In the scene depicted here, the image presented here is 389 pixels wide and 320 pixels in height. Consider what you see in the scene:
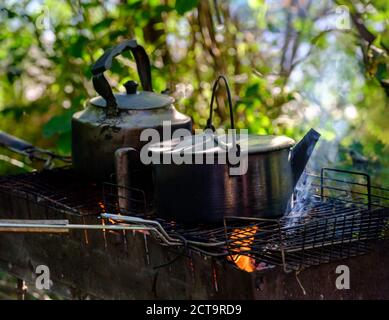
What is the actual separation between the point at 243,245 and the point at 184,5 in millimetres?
1683

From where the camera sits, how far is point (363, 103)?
14.6 ft

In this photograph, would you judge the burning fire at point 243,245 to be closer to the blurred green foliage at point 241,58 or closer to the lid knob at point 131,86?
the lid knob at point 131,86

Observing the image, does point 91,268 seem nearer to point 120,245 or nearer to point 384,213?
point 120,245

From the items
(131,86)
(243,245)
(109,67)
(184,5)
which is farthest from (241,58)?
(243,245)

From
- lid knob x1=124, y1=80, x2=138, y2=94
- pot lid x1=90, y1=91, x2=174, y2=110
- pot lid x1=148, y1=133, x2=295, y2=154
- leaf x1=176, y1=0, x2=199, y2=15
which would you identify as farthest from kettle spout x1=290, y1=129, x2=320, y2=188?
leaf x1=176, y1=0, x2=199, y2=15

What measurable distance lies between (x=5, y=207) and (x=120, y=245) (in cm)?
94

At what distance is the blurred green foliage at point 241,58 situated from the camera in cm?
425

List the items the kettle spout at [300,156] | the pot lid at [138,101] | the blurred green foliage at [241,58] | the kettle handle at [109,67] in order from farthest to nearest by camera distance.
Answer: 1. the blurred green foliage at [241,58]
2. the pot lid at [138,101]
3. the kettle handle at [109,67]
4. the kettle spout at [300,156]

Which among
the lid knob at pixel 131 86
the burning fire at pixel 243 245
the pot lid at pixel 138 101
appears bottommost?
the burning fire at pixel 243 245

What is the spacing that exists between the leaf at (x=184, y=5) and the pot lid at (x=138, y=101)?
0.58m

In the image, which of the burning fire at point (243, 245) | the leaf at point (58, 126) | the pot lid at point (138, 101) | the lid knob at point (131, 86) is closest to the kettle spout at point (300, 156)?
the burning fire at point (243, 245)

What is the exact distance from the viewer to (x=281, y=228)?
2.51 meters

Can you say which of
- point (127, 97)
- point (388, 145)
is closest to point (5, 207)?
point (127, 97)

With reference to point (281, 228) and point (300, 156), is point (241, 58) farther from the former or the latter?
point (281, 228)
